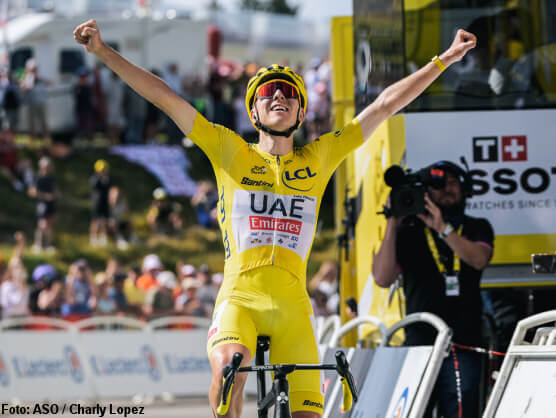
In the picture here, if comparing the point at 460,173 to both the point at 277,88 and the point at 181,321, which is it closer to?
the point at 277,88

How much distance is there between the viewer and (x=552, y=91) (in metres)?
6.92

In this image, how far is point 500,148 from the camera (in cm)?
670

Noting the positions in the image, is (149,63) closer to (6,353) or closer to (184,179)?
(184,179)

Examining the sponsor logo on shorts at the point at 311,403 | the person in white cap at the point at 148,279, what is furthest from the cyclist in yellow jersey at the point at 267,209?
the person in white cap at the point at 148,279

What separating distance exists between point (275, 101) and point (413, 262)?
2.15 metres

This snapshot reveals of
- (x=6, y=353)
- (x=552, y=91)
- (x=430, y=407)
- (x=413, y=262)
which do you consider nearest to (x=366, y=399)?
(x=430, y=407)

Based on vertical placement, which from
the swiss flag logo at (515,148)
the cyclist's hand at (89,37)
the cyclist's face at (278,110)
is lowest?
the swiss flag logo at (515,148)

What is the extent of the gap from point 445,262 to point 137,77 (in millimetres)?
2737

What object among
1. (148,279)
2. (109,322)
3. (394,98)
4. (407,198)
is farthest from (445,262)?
(148,279)

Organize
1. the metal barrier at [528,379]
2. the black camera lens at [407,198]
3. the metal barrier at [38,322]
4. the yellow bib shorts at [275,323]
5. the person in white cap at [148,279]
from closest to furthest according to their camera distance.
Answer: the metal barrier at [528,379] → the yellow bib shorts at [275,323] → the black camera lens at [407,198] → the metal barrier at [38,322] → the person in white cap at [148,279]

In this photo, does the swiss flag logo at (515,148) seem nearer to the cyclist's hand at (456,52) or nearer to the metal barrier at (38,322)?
the cyclist's hand at (456,52)

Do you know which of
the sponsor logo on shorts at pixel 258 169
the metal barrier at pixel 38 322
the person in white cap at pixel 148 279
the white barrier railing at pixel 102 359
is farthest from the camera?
the person in white cap at pixel 148 279

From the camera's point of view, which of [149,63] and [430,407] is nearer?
[430,407]

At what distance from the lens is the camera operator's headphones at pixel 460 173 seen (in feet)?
21.7
